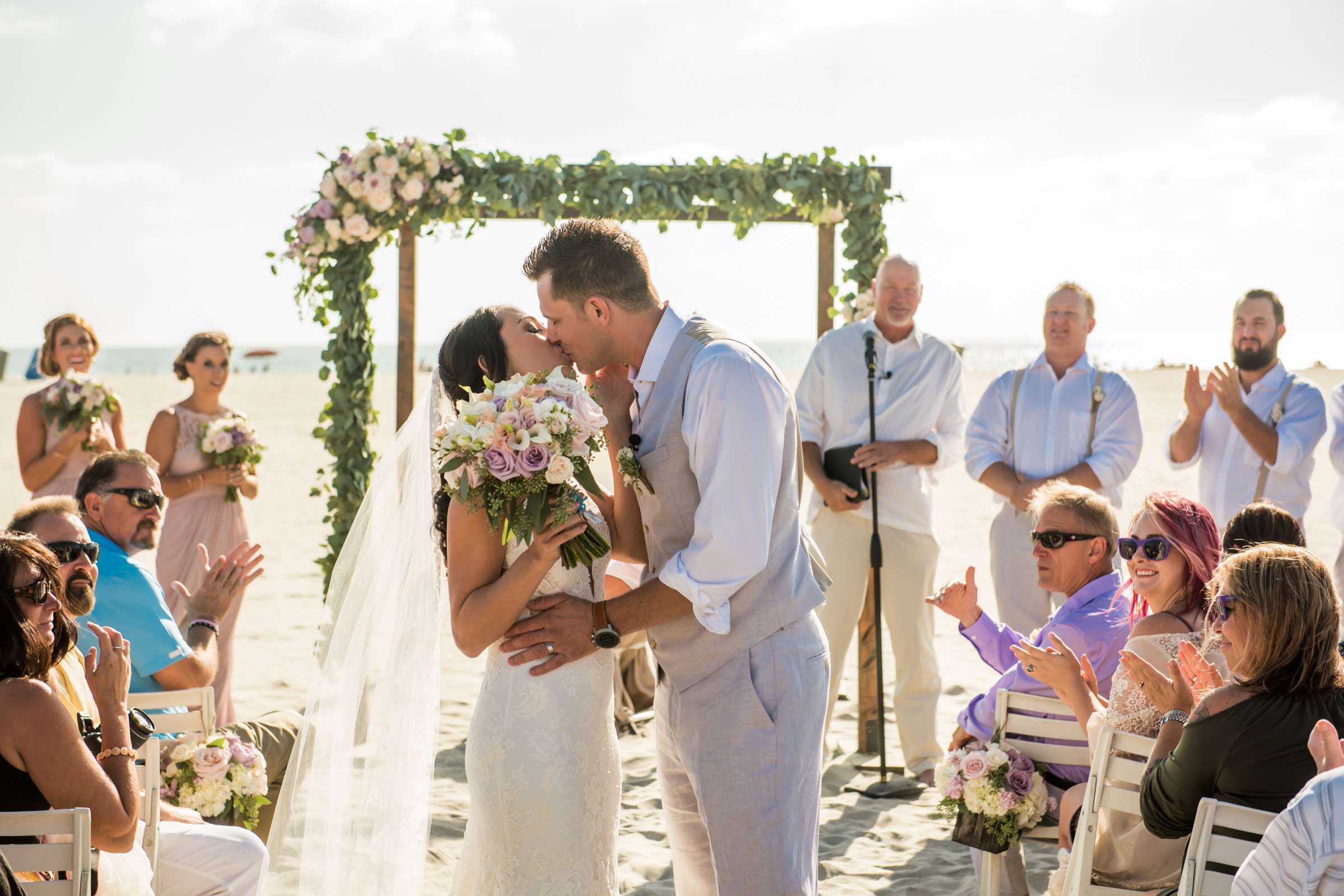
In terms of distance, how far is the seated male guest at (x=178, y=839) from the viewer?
3.61 m

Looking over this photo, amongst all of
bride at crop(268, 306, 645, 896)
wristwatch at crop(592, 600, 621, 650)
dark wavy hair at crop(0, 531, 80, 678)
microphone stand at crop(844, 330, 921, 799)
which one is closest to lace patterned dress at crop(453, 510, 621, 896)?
bride at crop(268, 306, 645, 896)

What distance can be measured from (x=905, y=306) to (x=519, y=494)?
165 inches

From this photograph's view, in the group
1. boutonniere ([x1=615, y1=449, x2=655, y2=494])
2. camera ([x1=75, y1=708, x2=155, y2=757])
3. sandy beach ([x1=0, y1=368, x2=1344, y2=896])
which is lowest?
sandy beach ([x1=0, y1=368, x2=1344, y2=896])

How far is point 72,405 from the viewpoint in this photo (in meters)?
7.06

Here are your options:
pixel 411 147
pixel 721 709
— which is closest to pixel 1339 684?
pixel 721 709

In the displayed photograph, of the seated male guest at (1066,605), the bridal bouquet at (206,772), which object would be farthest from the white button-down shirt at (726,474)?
the bridal bouquet at (206,772)

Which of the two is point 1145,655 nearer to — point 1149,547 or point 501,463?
point 1149,547

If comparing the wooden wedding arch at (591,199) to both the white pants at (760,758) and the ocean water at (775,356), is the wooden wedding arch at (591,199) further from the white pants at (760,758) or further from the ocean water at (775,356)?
the ocean water at (775,356)

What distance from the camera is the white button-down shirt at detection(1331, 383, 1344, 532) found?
22.1ft

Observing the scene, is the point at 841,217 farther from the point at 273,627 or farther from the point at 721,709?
the point at 273,627

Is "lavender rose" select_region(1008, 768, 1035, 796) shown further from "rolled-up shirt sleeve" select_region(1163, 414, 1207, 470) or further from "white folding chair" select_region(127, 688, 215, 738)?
"rolled-up shirt sleeve" select_region(1163, 414, 1207, 470)

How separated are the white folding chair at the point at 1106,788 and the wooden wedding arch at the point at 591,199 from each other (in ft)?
11.4

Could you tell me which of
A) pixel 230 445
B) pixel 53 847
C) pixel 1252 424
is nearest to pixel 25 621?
pixel 53 847

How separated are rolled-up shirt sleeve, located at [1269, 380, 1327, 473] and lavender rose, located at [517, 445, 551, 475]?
5.07 meters
